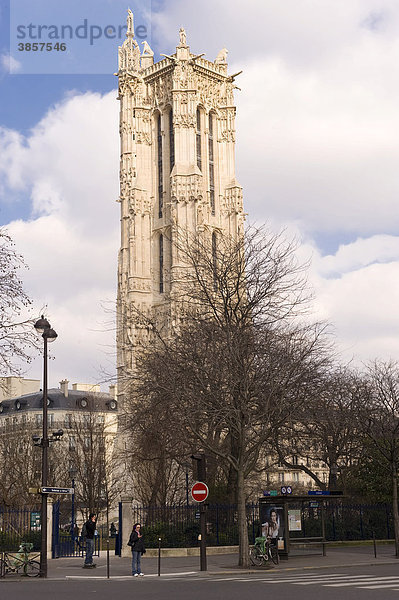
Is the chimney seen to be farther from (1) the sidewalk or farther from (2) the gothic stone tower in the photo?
(1) the sidewalk

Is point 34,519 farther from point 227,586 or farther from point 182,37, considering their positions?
point 182,37

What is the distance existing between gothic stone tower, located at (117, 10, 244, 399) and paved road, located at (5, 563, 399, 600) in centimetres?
5508

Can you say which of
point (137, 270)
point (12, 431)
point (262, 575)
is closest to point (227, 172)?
point (137, 270)

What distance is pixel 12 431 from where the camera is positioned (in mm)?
63781

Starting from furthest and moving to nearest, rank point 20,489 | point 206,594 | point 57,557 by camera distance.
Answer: point 20,489 < point 57,557 < point 206,594

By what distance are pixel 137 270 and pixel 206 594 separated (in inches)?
2509

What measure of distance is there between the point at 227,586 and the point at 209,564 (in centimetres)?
755

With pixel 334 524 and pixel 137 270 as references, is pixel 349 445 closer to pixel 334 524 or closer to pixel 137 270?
pixel 334 524

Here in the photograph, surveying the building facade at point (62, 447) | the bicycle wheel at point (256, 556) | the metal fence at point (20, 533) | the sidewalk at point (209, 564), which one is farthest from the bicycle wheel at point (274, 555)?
the metal fence at point (20, 533)

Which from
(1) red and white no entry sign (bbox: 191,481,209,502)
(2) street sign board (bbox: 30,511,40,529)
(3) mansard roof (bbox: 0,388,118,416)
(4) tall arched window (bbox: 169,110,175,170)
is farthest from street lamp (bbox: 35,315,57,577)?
(3) mansard roof (bbox: 0,388,118,416)

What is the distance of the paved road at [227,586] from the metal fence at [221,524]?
7.71 metres

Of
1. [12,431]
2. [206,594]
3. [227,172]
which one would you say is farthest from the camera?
[227,172]

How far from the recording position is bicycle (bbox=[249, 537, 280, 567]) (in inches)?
931

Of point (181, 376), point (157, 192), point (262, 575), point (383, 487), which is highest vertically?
point (157, 192)
